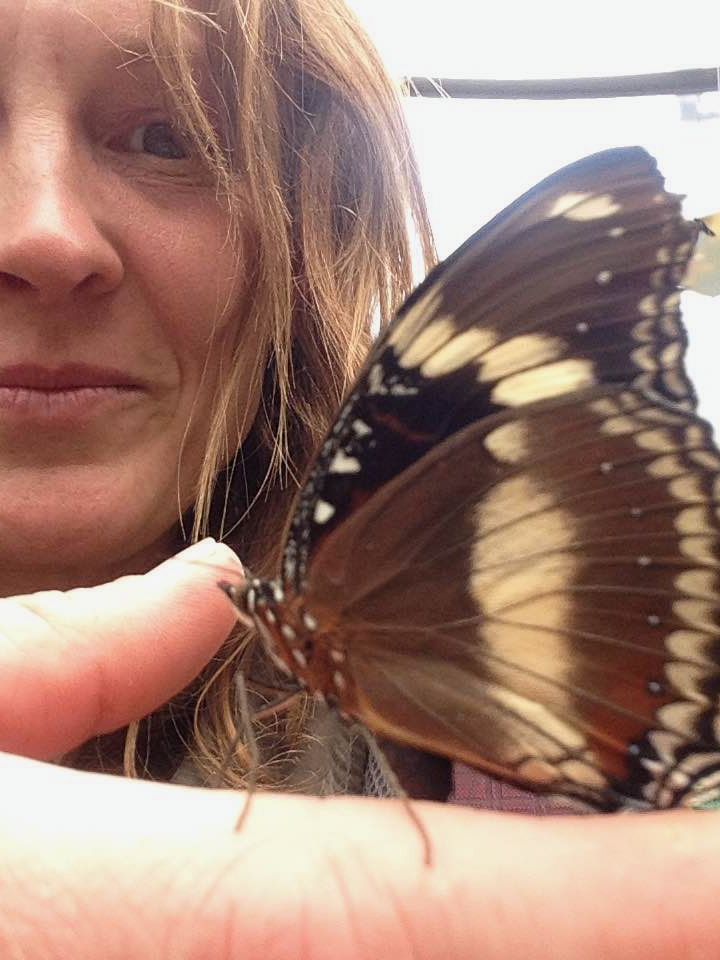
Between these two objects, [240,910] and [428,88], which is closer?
[240,910]

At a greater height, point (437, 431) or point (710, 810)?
point (437, 431)

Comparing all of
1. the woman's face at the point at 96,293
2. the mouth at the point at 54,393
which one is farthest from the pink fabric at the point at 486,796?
the mouth at the point at 54,393

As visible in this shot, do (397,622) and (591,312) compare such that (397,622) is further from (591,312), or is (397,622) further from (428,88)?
(428,88)

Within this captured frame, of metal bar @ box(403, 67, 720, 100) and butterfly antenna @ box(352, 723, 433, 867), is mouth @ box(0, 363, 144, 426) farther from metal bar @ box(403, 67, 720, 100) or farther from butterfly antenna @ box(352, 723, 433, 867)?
metal bar @ box(403, 67, 720, 100)

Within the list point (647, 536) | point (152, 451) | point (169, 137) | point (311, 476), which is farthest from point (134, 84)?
point (647, 536)

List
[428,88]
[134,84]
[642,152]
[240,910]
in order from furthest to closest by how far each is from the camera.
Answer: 1. [428,88]
2. [134,84]
3. [642,152]
4. [240,910]

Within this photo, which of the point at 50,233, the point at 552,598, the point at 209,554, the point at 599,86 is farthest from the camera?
the point at 599,86

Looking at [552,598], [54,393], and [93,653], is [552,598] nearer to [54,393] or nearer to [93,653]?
[93,653]

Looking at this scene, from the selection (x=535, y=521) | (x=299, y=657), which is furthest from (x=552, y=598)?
(x=299, y=657)
